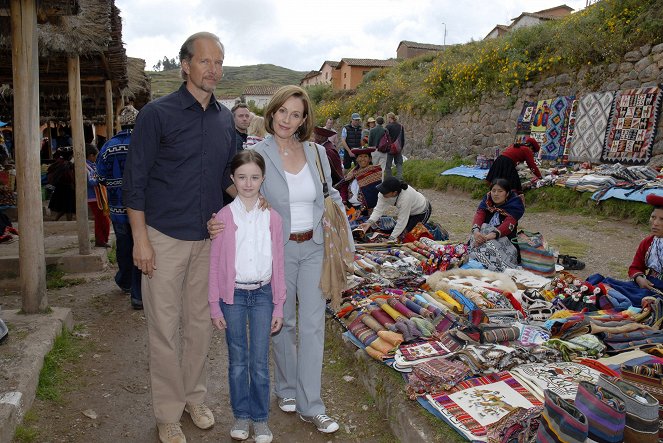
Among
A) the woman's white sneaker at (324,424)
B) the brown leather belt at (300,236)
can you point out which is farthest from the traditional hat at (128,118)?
the woman's white sneaker at (324,424)

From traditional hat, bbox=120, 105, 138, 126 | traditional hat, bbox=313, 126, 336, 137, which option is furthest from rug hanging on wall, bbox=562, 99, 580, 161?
traditional hat, bbox=120, 105, 138, 126

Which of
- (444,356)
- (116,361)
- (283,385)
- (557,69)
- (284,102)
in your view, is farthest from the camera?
(557,69)

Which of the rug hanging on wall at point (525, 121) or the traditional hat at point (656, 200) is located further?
the rug hanging on wall at point (525, 121)

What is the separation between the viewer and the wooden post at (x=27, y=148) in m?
4.21

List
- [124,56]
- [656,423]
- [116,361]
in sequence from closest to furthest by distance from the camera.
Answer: [656,423], [116,361], [124,56]

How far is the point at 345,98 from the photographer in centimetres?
3064

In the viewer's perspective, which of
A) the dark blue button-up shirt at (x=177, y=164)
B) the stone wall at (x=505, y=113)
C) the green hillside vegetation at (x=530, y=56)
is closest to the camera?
the dark blue button-up shirt at (x=177, y=164)

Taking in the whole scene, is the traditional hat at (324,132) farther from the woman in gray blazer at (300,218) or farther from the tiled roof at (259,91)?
the tiled roof at (259,91)

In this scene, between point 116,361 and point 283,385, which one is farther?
point 116,361

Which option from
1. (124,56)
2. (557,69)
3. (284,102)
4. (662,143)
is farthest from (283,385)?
(557,69)

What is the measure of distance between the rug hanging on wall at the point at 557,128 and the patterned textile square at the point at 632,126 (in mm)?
1358

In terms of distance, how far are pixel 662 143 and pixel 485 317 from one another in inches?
333

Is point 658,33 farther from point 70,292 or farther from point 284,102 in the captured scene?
point 70,292

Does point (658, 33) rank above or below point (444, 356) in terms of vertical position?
above
